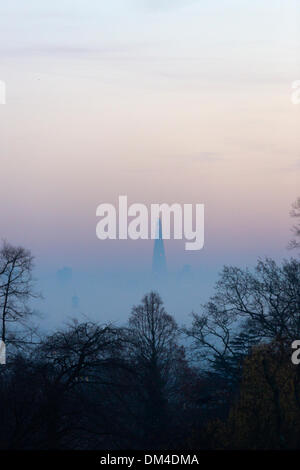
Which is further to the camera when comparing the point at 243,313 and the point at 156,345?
the point at 156,345

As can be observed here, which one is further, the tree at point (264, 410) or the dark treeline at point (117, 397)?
the tree at point (264, 410)

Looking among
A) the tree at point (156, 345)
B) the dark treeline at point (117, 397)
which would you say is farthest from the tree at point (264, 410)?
the tree at point (156, 345)

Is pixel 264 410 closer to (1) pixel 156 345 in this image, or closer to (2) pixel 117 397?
(2) pixel 117 397

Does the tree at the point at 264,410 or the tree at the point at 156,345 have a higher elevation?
the tree at the point at 156,345

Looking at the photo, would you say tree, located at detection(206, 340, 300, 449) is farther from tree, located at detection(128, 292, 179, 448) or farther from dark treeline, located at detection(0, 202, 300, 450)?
tree, located at detection(128, 292, 179, 448)

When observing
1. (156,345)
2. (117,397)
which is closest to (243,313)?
(156,345)

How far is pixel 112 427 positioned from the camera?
814 inches

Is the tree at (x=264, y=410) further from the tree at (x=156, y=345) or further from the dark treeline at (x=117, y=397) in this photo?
the tree at (x=156, y=345)

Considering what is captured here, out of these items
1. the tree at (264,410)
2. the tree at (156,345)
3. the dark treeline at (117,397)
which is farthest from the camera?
the tree at (156,345)

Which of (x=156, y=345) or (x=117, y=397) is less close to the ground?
(x=156, y=345)

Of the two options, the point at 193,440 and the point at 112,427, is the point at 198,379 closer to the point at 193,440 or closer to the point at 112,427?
the point at 193,440

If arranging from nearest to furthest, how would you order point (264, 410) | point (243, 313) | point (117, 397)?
point (117, 397) → point (264, 410) → point (243, 313)

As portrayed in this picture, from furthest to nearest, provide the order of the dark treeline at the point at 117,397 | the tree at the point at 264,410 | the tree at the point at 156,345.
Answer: the tree at the point at 156,345, the tree at the point at 264,410, the dark treeline at the point at 117,397
